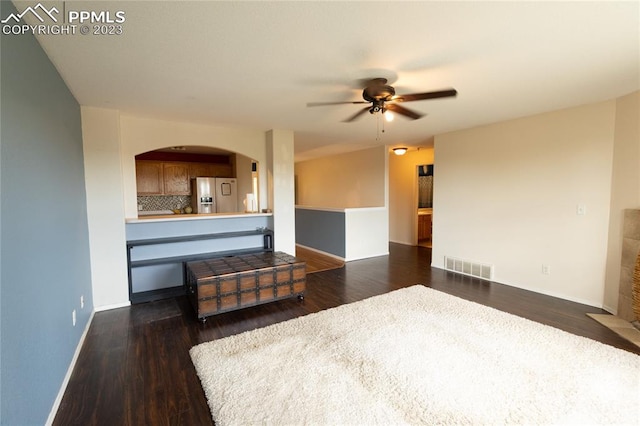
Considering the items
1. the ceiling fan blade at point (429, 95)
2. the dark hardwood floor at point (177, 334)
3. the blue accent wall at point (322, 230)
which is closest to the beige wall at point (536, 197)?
the dark hardwood floor at point (177, 334)

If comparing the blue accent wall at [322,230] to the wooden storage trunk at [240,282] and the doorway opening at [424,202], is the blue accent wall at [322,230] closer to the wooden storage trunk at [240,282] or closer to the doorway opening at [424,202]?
the wooden storage trunk at [240,282]

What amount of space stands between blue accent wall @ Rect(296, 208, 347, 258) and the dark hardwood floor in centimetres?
101

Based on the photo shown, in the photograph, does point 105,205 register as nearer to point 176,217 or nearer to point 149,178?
point 176,217

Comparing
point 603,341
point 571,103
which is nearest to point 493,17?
point 571,103

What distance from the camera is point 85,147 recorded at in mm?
3328

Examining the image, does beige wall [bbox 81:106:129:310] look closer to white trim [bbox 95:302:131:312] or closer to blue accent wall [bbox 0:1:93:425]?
white trim [bbox 95:302:131:312]

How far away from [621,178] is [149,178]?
309 inches

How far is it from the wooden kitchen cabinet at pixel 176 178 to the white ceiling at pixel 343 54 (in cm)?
339

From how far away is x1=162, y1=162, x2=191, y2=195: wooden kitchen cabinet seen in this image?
666cm

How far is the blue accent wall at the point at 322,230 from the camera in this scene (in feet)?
19.4

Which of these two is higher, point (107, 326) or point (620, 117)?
point (620, 117)

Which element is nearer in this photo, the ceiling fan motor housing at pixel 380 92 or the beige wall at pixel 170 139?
the ceiling fan motor housing at pixel 380 92

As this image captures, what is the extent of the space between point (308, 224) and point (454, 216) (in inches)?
127

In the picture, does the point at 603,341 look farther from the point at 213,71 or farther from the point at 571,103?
the point at 213,71
